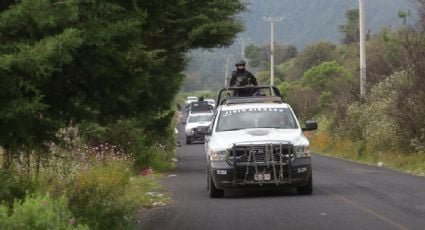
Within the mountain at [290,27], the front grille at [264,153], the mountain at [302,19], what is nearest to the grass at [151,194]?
the front grille at [264,153]

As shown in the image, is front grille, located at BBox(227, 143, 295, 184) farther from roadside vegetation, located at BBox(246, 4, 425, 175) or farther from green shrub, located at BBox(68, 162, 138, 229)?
roadside vegetation, located at BBox(246, 4, 425, 175)

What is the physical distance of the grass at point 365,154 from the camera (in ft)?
83.8

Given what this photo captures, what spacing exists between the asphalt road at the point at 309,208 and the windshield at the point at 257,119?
1.39m

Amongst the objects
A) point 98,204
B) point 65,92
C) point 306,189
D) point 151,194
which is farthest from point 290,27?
point 65,92

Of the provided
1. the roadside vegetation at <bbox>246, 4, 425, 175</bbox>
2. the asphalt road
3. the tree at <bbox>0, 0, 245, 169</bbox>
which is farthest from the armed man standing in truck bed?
the tree at <bbox>0, 0, 245, 169</bbox>

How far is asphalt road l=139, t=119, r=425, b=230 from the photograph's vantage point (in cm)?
1240

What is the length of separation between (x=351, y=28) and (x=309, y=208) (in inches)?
3758

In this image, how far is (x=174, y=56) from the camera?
25562 millimetres

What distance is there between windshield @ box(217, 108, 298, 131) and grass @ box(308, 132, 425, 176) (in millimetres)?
6831

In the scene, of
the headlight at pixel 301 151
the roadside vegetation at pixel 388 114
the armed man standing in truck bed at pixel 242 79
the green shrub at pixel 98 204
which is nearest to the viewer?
the green shrub at pixel 98 204

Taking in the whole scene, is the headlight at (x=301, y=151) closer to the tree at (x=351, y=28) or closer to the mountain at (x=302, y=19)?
the tree at (x=351, y=28)

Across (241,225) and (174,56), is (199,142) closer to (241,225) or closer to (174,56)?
(174,56)

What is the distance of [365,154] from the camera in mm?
32469

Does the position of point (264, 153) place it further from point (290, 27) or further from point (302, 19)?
point (302, 19)
